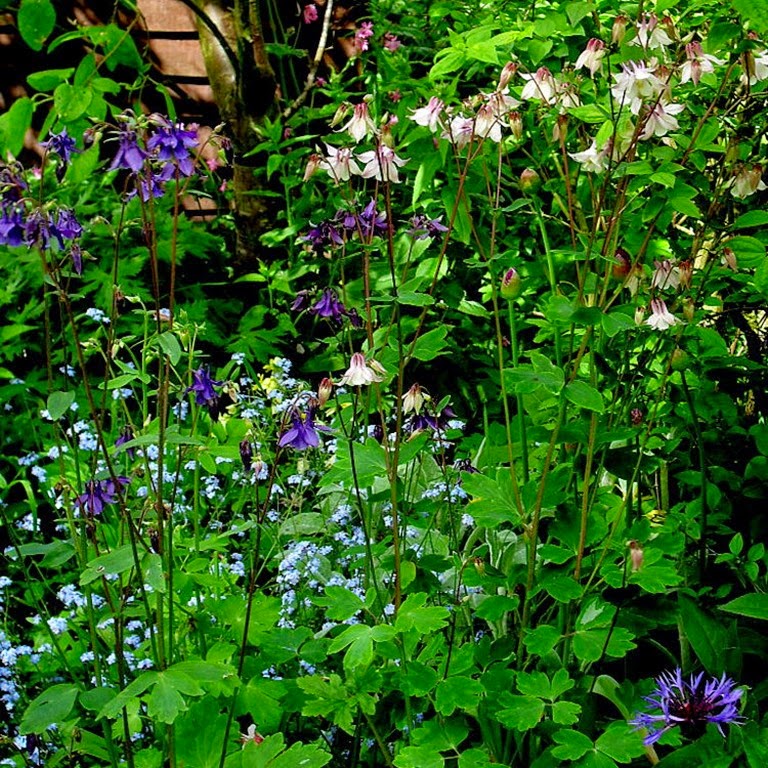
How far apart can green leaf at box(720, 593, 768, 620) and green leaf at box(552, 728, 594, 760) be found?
36 cm

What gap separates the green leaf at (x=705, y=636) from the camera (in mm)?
1691

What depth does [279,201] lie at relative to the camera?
4168mm

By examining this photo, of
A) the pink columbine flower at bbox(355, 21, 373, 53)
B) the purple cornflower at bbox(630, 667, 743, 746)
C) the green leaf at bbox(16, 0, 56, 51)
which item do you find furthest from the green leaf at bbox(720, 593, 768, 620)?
the pink columbine flower at bbox(355, 21, 373, 53)

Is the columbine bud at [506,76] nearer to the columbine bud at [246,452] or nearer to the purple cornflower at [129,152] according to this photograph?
the purple cornflower at [129,152]

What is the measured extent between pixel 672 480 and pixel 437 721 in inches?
49.9

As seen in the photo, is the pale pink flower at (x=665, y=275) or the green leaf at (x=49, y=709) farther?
the pale pink flower at (x=665, y=275)

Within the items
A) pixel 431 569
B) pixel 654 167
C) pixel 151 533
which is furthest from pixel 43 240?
pixel 654 167

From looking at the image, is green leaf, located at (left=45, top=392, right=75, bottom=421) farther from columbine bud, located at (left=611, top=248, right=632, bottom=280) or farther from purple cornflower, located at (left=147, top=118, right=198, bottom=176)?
columbine bud, located at (left=611, top=248, right=632, bottom=280)

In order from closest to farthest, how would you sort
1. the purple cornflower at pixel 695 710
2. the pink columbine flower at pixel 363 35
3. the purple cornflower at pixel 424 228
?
1. the purple cornflower at pixel 695 710
2. the purple cornflower at pixel 424 228
3. the pink columbine flower at pixel 363 35

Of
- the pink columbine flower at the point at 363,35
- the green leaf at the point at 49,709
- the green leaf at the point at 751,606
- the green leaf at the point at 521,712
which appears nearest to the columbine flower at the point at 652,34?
the green leaf at the point at 751,606

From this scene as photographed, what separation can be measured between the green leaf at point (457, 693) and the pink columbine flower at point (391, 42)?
3122 mm

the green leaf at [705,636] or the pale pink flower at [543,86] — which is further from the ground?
the pale pink flower at [543,86]

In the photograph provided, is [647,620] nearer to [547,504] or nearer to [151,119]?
[547,504]

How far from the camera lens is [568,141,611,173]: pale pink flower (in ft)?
5.25
